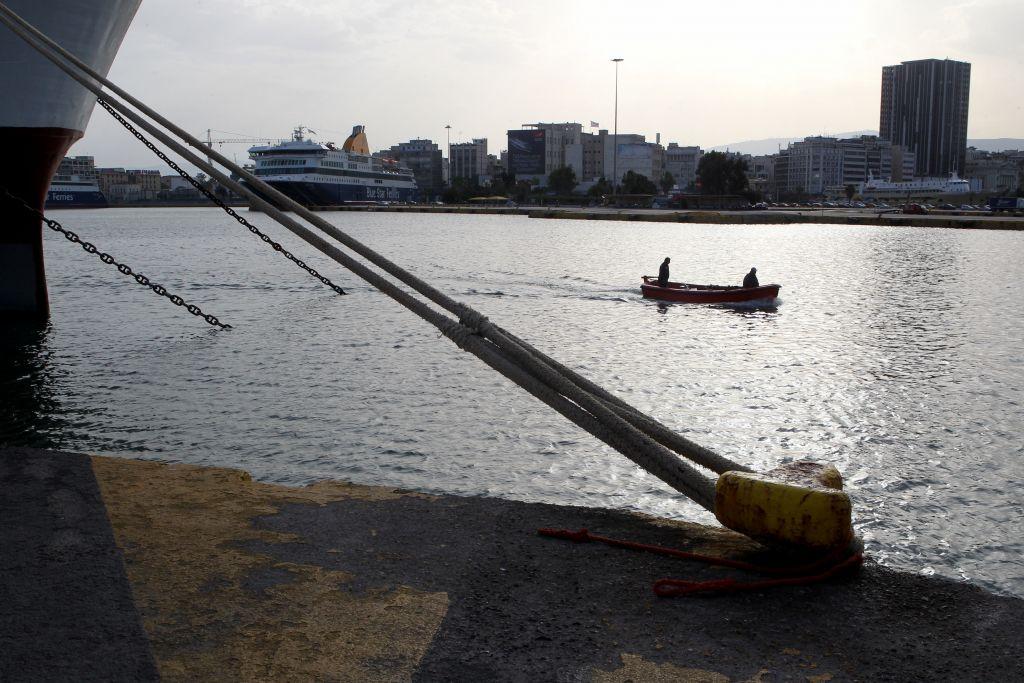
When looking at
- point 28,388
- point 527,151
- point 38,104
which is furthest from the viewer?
point 527,151

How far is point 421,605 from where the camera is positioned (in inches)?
165

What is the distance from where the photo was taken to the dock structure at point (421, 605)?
3682 mm

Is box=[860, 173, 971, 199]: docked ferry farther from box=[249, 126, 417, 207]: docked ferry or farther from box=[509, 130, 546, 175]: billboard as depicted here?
box=[249, 126, 417, 207]: docked ferry

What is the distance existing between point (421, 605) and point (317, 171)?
10978 centimetres

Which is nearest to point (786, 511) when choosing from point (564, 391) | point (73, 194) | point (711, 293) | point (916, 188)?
point (564, 391)

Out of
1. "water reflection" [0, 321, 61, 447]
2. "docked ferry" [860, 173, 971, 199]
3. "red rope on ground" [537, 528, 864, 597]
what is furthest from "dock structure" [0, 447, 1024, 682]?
"docked ferry" [860, 173, 971, 199]

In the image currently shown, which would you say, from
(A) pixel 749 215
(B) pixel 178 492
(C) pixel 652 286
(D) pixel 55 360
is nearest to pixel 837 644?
(B) pixel 178 492

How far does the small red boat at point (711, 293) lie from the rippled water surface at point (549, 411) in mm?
657

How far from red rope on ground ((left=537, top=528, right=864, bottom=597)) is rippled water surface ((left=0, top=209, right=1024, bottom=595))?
10.8 ft

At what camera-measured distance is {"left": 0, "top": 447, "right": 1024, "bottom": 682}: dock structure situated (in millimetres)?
3682

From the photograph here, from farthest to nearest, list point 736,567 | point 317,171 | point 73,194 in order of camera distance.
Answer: point 73,194 → point 317,171 → point 736,567

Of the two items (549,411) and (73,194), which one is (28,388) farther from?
(73,194)

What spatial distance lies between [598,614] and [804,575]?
120 centimetres

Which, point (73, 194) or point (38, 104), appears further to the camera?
point (73, 194)
